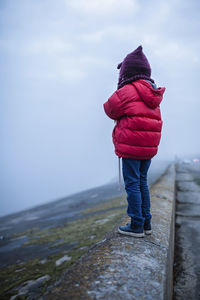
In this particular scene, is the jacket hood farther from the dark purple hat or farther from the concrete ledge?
the concrete ledge

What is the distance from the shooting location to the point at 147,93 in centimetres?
Result: 209

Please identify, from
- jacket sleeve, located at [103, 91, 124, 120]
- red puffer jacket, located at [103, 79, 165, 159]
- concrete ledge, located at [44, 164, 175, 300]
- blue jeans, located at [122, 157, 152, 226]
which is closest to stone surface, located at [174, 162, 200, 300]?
concrete ledge, located at [44, 164, 175, 300]

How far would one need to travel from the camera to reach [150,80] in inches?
90.2

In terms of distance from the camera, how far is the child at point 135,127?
209cm

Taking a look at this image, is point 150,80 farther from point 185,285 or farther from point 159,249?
point 185,285

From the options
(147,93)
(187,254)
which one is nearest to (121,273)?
(187,254)

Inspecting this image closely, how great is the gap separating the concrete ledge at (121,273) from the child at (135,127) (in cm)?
27

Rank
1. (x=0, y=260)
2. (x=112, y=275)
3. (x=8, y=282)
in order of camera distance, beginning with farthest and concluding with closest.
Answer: (x=0, y=260), (x=8, y=282), (x=112, y=275)

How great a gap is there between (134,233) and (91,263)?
617 millimetres

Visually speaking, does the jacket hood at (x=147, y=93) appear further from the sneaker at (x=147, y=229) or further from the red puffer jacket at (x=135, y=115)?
the sneaker at (x=147, y=229)

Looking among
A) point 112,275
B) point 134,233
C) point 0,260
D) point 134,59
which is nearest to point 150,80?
point 134,59

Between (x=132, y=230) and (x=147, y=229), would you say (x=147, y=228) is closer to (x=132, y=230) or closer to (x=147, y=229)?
(x=147, y=229)

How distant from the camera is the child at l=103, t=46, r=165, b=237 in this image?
209 cm

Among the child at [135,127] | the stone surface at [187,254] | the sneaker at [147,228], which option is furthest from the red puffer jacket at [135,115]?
the stone surface at [187,254]
